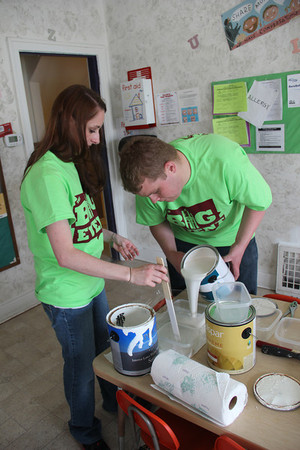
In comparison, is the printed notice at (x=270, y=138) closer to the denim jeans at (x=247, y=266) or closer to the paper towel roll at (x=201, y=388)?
the denim jeans at (x=247, y=266)

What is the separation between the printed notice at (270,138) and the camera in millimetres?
2404

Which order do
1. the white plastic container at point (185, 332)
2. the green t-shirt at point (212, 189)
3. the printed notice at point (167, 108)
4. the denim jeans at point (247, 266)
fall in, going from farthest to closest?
the printed notice at point (167, 108)
the denim jeans at point (247, 266)
the green t-shirt at point (212, 189)
the white plastic container at point (185, 332)

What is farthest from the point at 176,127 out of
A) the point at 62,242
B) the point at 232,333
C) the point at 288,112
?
the point at 232,333

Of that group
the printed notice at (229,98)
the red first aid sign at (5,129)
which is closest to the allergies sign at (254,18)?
the printed notice at (229,98)

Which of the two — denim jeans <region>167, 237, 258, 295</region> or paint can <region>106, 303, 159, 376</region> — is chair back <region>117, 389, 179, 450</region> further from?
denim jeans <region>167, 237, 258, 295</region>

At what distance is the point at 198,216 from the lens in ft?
4.67

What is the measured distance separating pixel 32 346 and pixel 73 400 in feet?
3.64

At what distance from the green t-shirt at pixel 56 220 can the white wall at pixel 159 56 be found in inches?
61.8

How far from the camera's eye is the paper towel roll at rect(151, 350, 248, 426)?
0.79 m

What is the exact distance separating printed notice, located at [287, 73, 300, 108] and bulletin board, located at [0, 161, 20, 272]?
200 centimetres

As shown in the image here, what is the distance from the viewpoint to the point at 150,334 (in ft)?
3.13

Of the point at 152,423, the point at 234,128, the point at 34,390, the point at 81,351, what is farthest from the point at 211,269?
the point at 234,128

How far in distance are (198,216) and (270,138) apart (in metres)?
1.32

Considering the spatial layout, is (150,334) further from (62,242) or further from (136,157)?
(136,157)
